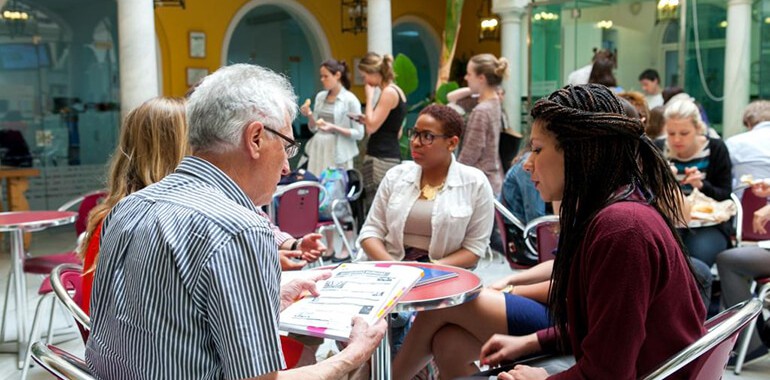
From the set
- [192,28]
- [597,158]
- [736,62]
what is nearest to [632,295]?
[597,158]

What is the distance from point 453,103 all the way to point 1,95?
632 centimetres

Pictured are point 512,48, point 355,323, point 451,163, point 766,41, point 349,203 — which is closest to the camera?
point 355,323

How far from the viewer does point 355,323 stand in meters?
1.77

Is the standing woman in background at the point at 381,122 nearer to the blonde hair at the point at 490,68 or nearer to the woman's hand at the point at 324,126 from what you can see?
the woman's hand at the point at 324,126

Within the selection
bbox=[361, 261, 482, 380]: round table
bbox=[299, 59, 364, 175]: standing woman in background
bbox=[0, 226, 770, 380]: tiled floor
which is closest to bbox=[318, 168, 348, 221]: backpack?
bbox=[299, 59, 364, 175]: standing woman in background

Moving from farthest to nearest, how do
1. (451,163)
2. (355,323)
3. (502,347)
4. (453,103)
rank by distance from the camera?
(453,103)
(451,163)
(502,347)
(355,323)

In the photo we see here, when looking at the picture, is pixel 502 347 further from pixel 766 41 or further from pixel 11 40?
pixel 11 40

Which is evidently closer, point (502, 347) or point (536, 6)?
point (502, 347)

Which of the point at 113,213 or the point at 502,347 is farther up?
the point at 113,213

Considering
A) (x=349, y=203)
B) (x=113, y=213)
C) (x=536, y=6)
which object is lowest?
(x=349, y=203)

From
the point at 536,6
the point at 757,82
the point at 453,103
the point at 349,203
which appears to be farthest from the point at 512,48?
the point at 349,203

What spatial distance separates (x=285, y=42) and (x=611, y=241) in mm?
12826

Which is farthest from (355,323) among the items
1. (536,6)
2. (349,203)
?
(536,6)

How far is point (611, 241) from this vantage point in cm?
156
